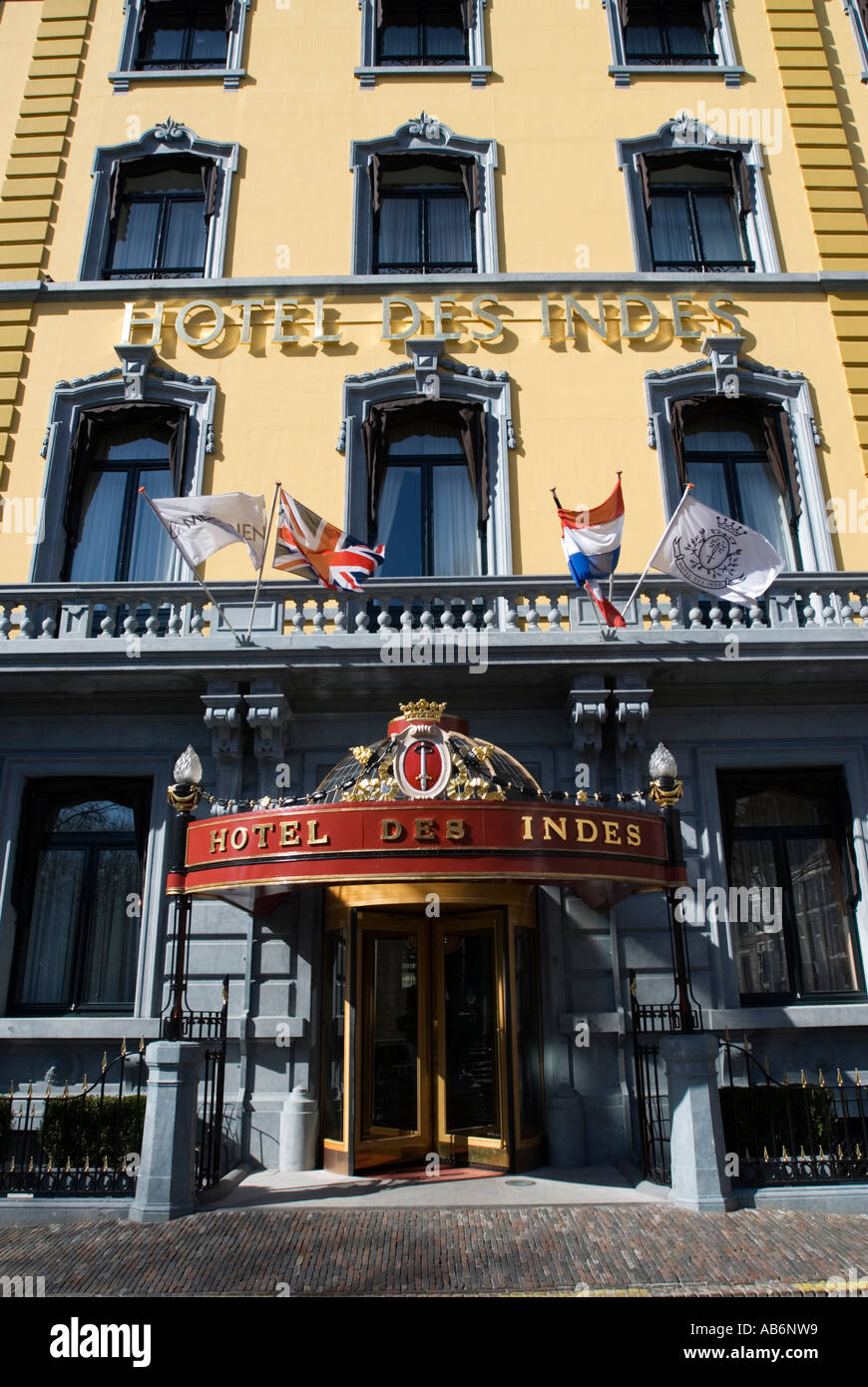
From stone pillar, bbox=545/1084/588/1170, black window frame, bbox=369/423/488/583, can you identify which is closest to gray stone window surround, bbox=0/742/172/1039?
black window frame, bbox=369/423/488/583

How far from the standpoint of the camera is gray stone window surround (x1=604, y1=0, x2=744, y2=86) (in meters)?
17.5

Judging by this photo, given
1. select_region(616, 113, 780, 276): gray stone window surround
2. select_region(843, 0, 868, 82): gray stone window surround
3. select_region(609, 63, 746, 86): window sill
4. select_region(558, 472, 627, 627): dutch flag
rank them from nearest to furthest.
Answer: select_region(558, 472, 627, 627): dutch flag → select_region(616, 113, 780, 276): gray stone window surround → select_region(609, 63, 746, 86): window sill → select_region(843, 0, 868, 82): gray stone window surround

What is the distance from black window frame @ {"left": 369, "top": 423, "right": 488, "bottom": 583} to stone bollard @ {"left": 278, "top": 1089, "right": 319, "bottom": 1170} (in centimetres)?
723

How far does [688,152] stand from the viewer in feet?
55.6

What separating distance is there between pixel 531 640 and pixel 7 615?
23.5ft

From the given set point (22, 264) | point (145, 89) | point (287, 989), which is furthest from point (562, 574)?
point (145, 89)

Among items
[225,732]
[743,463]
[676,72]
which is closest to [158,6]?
[676,72]

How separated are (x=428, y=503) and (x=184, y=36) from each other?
11.4 meters

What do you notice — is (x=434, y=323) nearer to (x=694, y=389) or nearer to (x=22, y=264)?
(x=694, y=389)

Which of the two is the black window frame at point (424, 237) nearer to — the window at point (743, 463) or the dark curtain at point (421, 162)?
the dark curtain at point (421, 162)

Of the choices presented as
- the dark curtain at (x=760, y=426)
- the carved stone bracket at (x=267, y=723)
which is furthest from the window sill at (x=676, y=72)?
the carved stone bracket at (x=267, y=723)

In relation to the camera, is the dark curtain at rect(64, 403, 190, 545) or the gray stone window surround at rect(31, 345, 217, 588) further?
the dark curtain at rect(64, 403, 190, 545)

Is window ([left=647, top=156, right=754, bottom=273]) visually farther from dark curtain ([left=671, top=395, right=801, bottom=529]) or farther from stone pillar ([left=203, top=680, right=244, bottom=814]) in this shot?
stone pillar ([left=203, top=680, right=244, bottom=814])

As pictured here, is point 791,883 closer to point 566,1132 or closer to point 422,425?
point 566,1132
